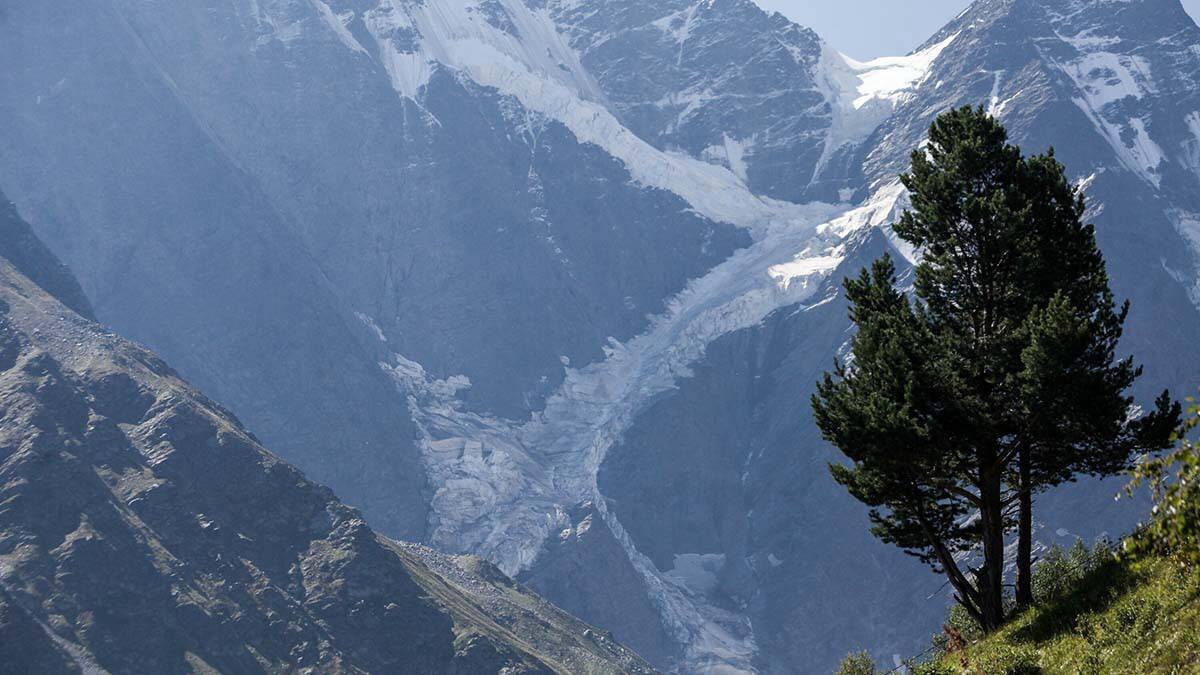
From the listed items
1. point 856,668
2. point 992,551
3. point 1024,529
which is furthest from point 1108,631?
point 856,668

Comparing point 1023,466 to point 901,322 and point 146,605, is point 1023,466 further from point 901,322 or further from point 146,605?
point 146,605

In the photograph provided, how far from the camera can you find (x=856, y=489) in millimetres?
39562

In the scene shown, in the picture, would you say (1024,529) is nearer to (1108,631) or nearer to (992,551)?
(992,551)

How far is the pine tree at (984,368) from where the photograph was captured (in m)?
36.1

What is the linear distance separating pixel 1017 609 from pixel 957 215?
11.9m

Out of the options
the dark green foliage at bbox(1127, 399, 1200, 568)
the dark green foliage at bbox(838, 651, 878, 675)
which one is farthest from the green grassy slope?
the dark green foliage at bbox(838, 651, 878, 675)

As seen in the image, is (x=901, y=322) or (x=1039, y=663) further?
(x=901, y=322)

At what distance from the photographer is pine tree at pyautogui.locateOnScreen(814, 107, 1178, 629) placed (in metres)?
36.1

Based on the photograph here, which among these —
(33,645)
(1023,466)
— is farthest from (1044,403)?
(33,645)

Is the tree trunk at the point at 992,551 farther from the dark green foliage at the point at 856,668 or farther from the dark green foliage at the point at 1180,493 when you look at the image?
the dark green foliage at the point at 856,668

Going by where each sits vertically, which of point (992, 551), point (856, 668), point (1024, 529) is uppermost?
point (1024, 529)

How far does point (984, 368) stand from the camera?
123 feet

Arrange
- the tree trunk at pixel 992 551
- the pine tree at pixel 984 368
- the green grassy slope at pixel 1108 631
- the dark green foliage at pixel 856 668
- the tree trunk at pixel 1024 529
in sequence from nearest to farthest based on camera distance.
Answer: the green grassy slope at pixel 1108 631 → the pine tree at pixel 984 368 → the tree trunk at pixel 1024 529 → the tree trunk at pixel 992 551 → the dark green foliage at pixel 856 668

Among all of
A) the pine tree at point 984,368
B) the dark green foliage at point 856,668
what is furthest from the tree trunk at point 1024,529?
the dark green foliage at point 856,668
